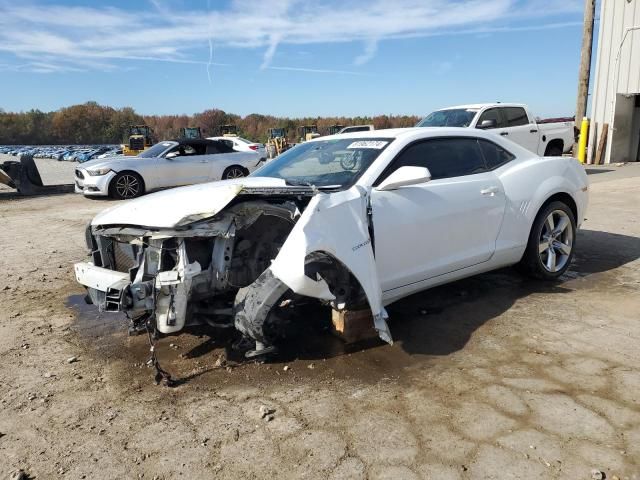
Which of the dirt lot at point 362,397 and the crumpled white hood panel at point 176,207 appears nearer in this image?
the dirt lot at point 362,397

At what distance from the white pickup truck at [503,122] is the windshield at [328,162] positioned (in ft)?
24.4

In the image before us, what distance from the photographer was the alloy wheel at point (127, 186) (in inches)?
484

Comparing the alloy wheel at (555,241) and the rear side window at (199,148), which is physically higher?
the rear side window at (199,148)

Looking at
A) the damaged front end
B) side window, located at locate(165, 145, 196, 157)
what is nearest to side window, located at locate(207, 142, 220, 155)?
side window, located at locate(165, 145, 196, 157)

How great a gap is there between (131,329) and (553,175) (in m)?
4.00

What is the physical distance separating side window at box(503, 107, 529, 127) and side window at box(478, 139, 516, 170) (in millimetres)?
8411

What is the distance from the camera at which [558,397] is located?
9.73ft

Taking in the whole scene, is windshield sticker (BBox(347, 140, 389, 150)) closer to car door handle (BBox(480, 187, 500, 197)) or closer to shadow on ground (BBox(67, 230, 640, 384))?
car door handle (BBox(480, 187, 500, 197))

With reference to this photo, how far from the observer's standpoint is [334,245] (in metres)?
3.20

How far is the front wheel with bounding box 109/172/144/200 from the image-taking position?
12.2 metres

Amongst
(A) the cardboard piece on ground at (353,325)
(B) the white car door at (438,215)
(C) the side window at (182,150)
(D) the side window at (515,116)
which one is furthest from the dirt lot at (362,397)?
(C) the side window at (182,150)

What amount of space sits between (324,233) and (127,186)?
10.4 m

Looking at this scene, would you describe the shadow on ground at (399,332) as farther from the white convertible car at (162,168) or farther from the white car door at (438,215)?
the white convertible car at (162,168)

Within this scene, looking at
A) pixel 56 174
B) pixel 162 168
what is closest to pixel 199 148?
pixel 162 168
